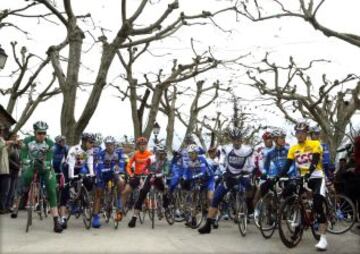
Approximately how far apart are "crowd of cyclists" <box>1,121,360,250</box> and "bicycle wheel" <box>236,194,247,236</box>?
0.61ft

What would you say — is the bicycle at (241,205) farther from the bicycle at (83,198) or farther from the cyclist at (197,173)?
the bicycle at (83,198)

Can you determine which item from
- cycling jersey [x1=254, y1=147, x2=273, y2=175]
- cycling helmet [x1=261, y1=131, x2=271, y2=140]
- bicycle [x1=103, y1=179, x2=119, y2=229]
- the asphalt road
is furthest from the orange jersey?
cycling helmet [x1=261, y1=131, x2=271, y2=140]

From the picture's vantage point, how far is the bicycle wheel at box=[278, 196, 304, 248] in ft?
29.3

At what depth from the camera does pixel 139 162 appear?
1257 cm

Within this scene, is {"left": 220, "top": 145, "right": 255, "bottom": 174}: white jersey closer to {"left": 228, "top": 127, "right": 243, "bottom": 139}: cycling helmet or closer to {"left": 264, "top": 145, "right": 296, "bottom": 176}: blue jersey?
{"left": 228, "top": 127, "right": 243, "bottom": 139}: cycling helmet

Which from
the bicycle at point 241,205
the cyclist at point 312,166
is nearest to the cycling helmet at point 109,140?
the bicycle at point 241,205

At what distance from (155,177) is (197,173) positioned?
0.99 m

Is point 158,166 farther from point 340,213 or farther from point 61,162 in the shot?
point 340,213

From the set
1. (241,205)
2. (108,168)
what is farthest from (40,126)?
A: (241,205)

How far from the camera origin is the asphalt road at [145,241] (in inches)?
348

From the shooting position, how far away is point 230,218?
13109mm

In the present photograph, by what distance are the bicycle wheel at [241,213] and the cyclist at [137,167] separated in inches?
97.4

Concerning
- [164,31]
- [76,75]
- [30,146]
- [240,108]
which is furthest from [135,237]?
[240,108]

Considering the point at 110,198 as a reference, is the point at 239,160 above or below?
above
